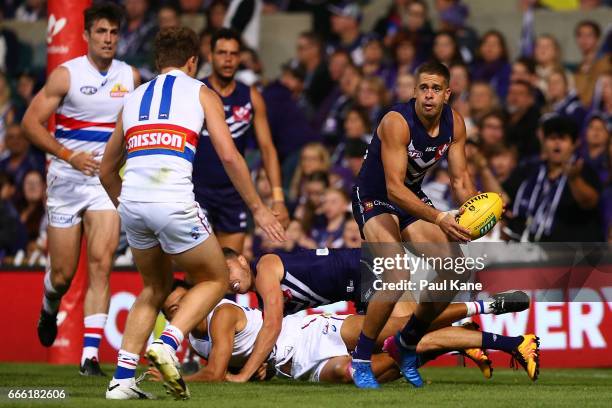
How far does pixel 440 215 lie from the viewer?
30.0ft

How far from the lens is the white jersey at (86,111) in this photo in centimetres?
1125

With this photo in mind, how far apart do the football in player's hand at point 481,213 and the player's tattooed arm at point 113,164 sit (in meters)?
2.35

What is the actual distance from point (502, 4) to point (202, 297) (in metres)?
12.0

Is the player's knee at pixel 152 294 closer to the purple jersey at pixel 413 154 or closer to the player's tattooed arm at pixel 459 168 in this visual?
the purple jersey at pixel 413 154

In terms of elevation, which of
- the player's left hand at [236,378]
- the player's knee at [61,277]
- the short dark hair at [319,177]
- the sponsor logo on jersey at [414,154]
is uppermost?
the sponsor logo on jersey at [414,154]

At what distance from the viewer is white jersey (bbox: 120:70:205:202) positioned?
842 centimetres

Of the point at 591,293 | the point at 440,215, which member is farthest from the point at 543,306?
the point at 440,215

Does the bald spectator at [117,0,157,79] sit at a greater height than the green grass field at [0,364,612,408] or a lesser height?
greater

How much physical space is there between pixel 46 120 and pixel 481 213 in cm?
398

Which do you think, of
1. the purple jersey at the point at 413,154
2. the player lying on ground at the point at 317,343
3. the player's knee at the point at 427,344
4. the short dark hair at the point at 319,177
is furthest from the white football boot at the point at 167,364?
the short dark hair at the point at 319,177

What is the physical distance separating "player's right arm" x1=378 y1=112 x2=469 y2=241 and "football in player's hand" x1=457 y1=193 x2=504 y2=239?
134 mm

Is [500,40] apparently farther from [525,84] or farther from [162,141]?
[162,141]

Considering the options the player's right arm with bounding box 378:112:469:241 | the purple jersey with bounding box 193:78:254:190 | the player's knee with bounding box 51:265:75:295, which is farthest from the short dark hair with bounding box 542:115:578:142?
the player's knee with bounding box 51:265:75:295

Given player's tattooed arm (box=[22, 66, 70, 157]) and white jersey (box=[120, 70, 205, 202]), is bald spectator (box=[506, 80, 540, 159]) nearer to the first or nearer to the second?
player's tattooed arm (box=[22, 66, 70, 157])
